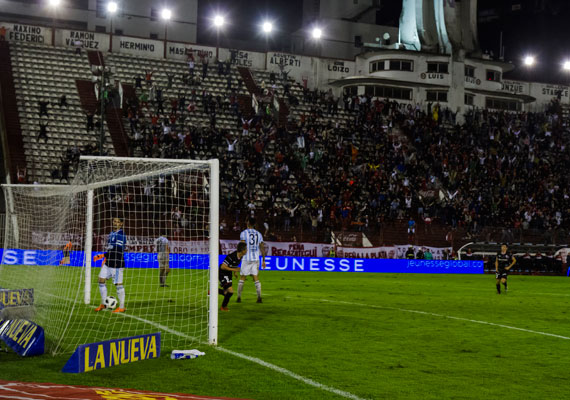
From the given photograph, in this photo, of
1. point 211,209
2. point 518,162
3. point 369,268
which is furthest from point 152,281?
point 518,162

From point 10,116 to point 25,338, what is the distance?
1408 inches

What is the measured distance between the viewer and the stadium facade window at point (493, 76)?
212 feet

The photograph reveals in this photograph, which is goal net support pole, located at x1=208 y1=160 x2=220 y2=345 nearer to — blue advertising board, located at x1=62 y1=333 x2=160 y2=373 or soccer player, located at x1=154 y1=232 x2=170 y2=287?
blue advertising board, located at x1=62 y1=333 x2=160 y2=373

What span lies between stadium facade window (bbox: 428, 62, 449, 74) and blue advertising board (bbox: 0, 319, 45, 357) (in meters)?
54.3

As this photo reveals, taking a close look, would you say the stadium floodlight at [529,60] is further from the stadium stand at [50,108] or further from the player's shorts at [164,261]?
the player's shorts at [164,261]

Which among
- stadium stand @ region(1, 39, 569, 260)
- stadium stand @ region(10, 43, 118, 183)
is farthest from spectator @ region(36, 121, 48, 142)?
stadium stand @ region(1, 39, 569, 260)

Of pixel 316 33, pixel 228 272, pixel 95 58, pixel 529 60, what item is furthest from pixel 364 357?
pixel 529 60

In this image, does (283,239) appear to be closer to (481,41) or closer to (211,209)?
(211,209)

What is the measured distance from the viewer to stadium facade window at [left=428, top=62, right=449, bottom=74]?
61094 mm

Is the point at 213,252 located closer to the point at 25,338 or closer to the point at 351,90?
the point at 25,338

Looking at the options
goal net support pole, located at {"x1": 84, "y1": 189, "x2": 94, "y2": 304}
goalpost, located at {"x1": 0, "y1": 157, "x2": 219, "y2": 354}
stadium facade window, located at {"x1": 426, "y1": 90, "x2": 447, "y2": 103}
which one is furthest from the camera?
stadium facade window, located at {"x1": 426, "y1": 90, "x2": 447, "y2": 103}

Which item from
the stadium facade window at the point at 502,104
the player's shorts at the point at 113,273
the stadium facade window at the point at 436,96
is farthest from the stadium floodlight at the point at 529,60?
the player's shorts at the point at 113,273

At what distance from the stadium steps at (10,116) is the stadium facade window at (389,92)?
26.8 meters

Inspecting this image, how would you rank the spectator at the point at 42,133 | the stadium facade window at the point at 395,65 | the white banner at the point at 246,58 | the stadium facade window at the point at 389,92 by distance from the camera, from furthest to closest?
the stadium facade window at the point at 395,65 → the stadium facade window at the point at 389,92 → the white banner at the point at 246,58 → the spectator at the point at 42,133
